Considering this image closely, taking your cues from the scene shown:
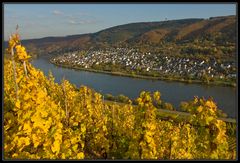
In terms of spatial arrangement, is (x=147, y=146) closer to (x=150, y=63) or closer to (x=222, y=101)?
(x=222, y=101)

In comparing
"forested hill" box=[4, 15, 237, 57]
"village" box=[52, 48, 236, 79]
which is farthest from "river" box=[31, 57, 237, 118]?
"forested hill" box=[4, 15, 237, 57]

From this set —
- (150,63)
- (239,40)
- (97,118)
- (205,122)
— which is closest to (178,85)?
(150,63)

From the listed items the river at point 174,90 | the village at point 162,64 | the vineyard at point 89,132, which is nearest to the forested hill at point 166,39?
the village at point 162,64

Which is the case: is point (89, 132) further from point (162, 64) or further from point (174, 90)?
point (162, 64)

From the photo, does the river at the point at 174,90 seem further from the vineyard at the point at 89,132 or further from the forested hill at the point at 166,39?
the vineyard at the point at 89,132

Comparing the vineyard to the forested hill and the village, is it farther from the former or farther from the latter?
the forested hill
